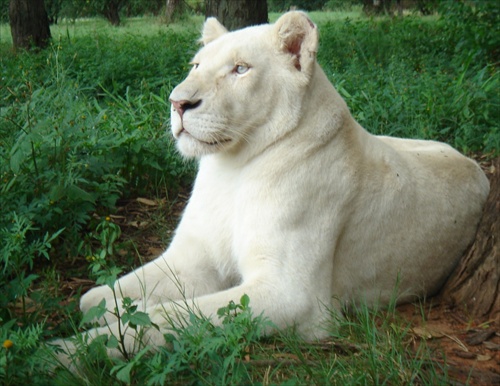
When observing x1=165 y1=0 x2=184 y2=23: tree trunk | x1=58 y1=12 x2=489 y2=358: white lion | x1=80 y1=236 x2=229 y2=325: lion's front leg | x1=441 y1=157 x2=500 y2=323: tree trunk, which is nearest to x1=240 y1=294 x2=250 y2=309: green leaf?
x1=58 y1=12 x2=489 y2=358: white lion

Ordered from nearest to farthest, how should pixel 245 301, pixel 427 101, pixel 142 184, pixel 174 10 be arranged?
1. pixel 245 301
2. pixel 142 184
3. pixel 427 101
4. pixel 174 10

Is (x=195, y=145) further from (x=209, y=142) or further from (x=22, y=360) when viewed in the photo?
(x=22, y=360)

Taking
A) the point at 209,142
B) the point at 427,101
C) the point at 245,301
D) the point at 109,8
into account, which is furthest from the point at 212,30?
the point at 109,8

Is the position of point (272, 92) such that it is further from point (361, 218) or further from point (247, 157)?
point (361, 218)

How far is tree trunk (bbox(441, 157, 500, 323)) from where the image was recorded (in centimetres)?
392

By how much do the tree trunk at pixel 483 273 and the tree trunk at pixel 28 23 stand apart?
28.4 feet

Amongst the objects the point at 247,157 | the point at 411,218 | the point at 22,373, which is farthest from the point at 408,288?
the point at 22,373

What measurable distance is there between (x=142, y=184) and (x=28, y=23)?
693 centimetres

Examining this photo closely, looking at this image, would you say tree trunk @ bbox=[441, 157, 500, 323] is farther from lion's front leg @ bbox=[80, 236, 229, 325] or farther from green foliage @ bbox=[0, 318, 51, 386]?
green foliage @ bbox=[0, 318, 51, 386]

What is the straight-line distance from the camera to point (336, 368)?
9.95 feet

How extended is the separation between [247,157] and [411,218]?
915 millimetres

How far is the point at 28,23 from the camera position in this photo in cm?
1154

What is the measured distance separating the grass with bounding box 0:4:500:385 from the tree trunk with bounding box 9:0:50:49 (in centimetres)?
170

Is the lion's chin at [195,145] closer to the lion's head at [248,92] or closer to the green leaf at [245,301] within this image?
the lion's head at [248,92]
